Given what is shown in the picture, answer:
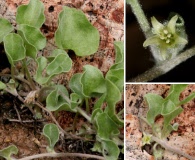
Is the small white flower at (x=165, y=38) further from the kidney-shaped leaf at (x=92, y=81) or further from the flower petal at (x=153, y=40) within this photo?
the kidney-shaped leaf at (x=92, y=81)

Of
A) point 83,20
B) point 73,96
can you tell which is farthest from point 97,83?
point 83,20

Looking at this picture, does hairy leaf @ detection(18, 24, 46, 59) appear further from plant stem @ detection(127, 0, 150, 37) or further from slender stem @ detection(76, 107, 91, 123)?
plant stem @ detection(127, 0, 150, 37)

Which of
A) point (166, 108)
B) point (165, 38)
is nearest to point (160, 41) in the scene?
point (165, 38)

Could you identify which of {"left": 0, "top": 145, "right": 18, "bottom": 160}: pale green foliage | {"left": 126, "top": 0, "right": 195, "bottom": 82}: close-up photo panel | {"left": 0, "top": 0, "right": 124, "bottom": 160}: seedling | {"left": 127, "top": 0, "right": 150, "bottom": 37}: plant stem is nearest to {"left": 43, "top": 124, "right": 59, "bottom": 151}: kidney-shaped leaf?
{"left": 0, "top": 0, "right": 124, "bottom": 160}: seedling

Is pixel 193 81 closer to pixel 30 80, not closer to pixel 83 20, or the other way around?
pixel 83 20

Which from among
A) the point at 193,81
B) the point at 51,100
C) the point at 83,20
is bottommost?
the point at 51,100

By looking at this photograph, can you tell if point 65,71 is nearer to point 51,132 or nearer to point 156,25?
point 51,132
